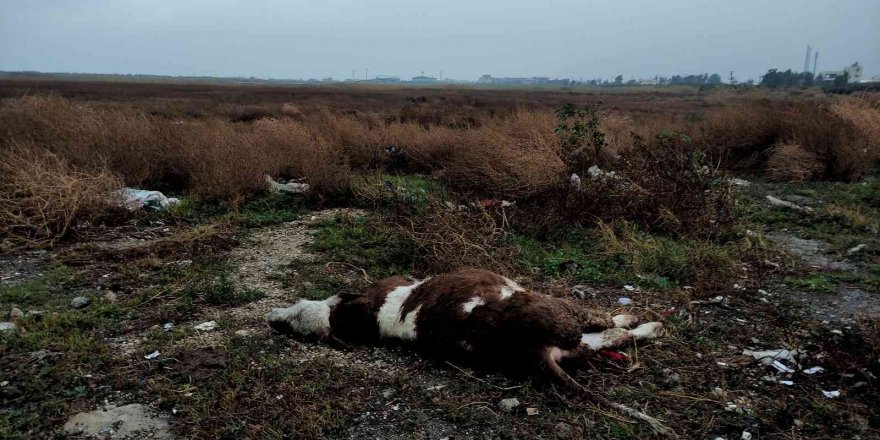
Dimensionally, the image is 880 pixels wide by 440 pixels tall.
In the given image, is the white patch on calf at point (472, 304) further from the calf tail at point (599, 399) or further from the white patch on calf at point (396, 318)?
the calf tail at point (599, 399)

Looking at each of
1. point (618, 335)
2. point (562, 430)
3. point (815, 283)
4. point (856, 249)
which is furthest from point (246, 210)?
point (856, 249)

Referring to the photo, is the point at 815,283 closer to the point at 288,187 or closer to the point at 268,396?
the point at 268,396

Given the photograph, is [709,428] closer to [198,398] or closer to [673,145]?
[198,398]

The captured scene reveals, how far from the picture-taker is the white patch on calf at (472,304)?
3.40 metres

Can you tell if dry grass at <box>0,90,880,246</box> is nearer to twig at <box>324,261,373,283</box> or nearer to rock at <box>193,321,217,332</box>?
twig at <box>324,261,373,283</box>

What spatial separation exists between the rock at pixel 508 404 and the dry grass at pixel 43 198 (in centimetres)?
565

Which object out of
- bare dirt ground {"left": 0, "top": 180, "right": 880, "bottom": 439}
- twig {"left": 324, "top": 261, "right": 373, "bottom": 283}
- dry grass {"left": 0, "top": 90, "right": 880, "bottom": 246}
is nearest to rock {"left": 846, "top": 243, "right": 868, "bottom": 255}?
bare dirt ground {"left": 0, "top": 180, "right": 880, "bottom": 439}

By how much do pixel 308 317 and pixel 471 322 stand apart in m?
1.28

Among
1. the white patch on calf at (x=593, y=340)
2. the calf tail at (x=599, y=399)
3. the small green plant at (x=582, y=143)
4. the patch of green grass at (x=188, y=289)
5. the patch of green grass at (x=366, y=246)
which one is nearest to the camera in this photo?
the calf tail at (x=599, y=399)

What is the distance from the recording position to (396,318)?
12.3ft

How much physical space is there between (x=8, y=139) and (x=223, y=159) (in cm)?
307

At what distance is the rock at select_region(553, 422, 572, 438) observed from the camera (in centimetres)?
285

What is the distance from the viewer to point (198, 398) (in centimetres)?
316

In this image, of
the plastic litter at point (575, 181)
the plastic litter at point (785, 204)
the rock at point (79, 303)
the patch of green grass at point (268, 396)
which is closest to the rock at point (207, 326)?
the patch of green grass at point (268, 396)
